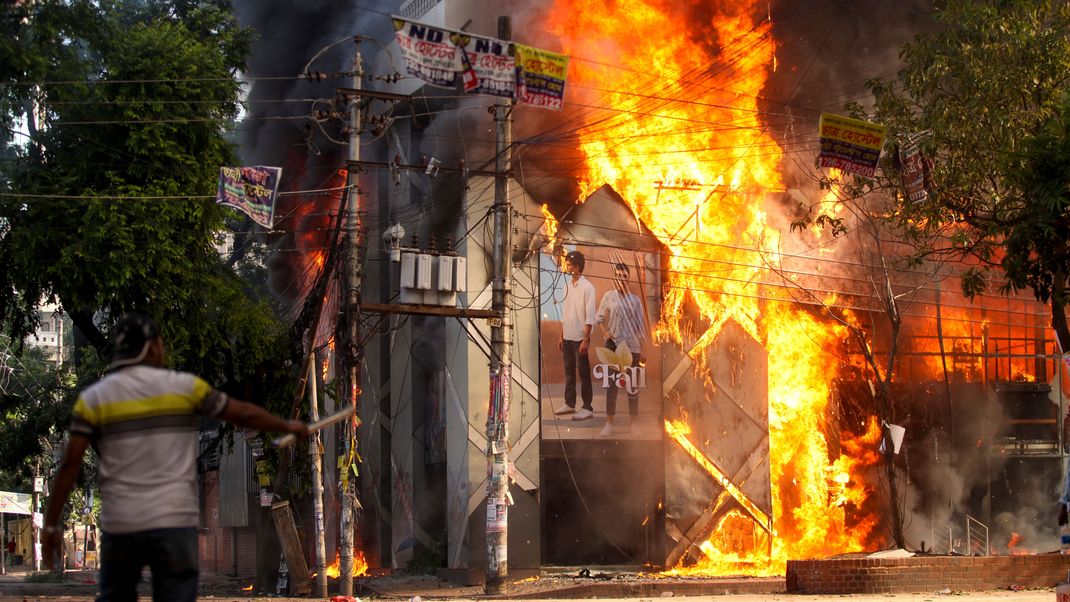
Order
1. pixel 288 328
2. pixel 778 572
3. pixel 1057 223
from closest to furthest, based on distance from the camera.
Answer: pixel 1057 223, pixel 288 328, pixel 778 572

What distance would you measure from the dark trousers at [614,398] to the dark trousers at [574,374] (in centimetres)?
44

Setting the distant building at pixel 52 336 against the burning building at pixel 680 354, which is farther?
the distant building at pixel 52 336

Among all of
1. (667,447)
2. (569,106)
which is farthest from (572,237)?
(667,447)

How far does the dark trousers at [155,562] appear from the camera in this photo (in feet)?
16.0

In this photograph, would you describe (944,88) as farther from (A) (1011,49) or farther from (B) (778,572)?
(B) (778,572)

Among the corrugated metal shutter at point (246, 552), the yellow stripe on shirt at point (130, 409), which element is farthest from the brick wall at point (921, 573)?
the corrugated metal shutter at point (246, 552)

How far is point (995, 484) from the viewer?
→ 3106cm

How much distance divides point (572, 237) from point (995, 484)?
13145mm

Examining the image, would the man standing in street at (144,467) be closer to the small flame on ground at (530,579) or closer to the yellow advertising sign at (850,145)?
the yellow advertising sign at (850,145)

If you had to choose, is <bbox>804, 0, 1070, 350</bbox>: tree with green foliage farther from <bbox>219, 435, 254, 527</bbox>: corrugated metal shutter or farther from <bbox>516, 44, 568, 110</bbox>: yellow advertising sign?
<bbox>219, 435, 254, 527</bbox>: corrugated metal shutter

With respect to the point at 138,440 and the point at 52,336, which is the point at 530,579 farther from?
the point at 52,336

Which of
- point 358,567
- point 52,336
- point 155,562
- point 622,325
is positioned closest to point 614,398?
point 622,325

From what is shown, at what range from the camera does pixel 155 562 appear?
490cm

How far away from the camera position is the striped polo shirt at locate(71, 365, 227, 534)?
192 inches
